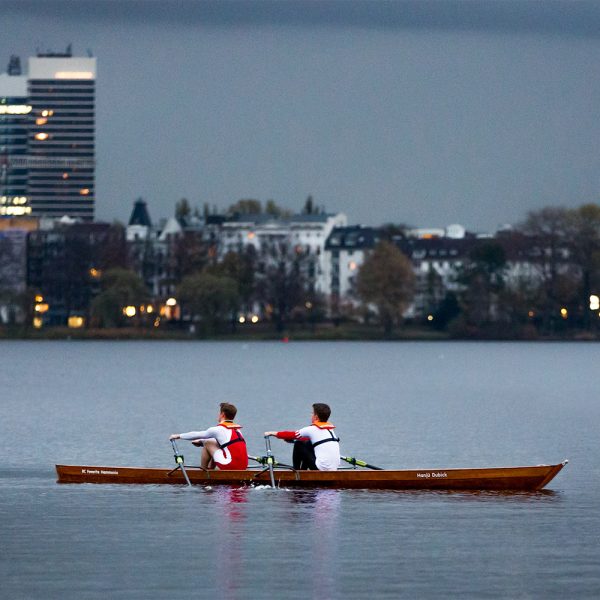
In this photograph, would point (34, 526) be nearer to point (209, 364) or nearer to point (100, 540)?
point (100, 540)

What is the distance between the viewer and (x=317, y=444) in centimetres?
3478

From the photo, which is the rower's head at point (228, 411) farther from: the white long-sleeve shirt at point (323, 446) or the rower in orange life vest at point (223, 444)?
the white long-sleeve shirt at point (323, 446)

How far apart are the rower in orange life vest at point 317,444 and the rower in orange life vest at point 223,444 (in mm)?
687

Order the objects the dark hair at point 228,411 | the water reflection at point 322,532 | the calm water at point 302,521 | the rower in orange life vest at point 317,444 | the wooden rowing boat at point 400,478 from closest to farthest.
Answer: the water reflection at point 322,532 → the calm water at point 302,521 → the dark hair at point 228,411 → the rower in orange life vest at point 317,444 → the wooden rowing boat at point 400,478

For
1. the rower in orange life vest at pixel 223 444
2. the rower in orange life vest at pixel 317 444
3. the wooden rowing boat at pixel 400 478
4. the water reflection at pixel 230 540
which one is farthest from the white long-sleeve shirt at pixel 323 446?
the water reflection at pixel 230 540

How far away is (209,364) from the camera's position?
137375 millimetres

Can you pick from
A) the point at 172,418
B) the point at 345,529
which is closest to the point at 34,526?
the point at 345,529

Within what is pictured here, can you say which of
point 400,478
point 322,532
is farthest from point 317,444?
point 322,532

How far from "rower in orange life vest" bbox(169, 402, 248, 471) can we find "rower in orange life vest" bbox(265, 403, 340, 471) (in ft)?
2.25

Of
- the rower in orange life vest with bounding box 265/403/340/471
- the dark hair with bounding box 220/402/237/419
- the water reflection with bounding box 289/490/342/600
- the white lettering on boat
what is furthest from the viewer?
the white lettering on boat

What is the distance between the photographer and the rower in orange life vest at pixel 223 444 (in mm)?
34594

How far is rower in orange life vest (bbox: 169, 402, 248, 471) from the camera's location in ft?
113

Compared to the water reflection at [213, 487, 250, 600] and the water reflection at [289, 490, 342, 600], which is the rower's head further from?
the water reflection at [289, 490, 342, 600]

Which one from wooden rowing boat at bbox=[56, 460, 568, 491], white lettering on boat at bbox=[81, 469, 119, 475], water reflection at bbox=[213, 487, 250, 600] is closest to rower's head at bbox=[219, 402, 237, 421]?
wooden rowing boat at bbox=[56, 460, 568, 491]
